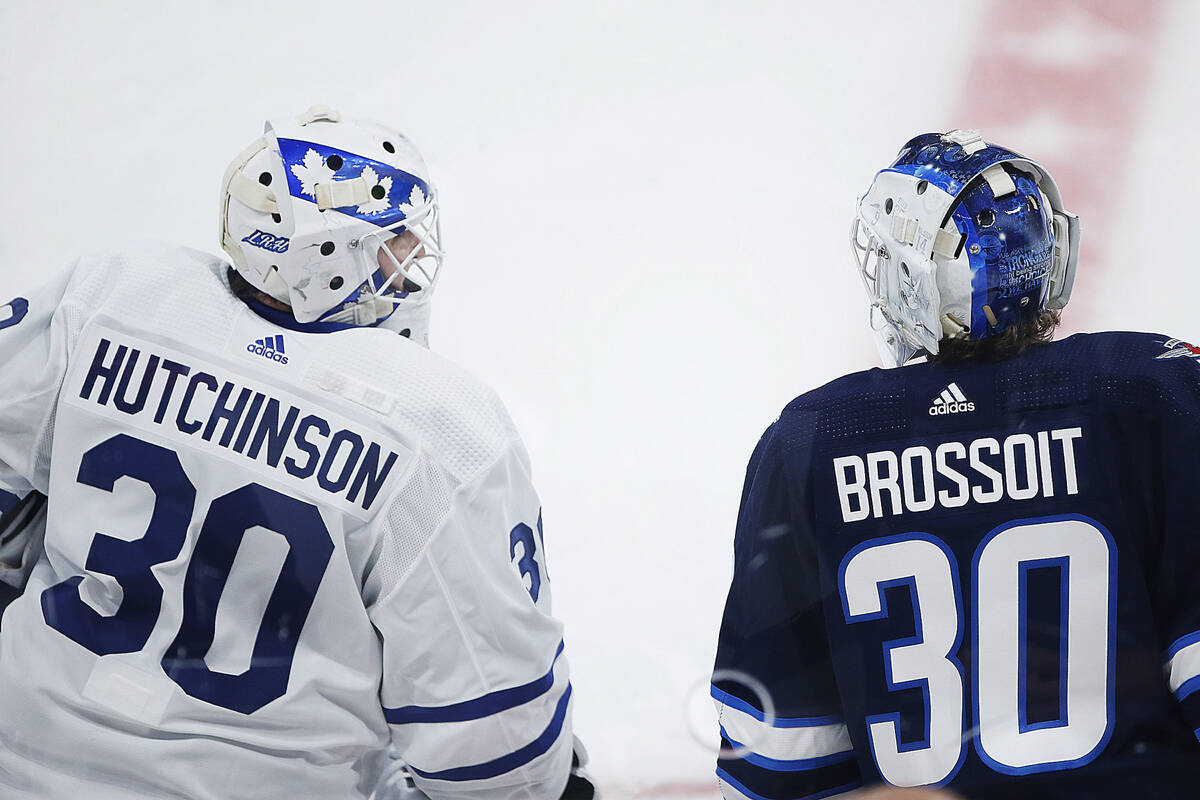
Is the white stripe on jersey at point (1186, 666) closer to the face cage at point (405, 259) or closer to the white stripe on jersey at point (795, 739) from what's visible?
the white stripe on jersey at point (795, 739)

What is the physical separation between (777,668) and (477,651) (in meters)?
0.39

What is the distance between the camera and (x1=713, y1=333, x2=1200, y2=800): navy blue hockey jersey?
1.29 m

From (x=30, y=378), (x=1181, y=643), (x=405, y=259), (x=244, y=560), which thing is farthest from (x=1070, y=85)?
(x=30, y=378)

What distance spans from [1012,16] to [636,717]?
171cm

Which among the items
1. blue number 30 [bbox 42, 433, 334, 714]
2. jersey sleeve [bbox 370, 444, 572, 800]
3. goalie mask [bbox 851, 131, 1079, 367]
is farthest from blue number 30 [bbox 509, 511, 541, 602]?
goalie mask [bbox 851, 131, 1079, 367]

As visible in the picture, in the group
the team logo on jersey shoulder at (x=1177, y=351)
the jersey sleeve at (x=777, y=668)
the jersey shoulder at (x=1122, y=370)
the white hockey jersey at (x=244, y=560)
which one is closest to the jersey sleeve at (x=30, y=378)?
the white hockey jersey at (x=244, y=560)

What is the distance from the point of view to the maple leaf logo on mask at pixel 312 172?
58.3 inches

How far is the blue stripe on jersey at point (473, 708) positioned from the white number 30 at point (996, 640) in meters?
0.44

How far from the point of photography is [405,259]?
1582mm

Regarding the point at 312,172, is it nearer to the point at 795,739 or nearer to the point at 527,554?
the point at 527,554

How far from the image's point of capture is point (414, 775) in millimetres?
1521

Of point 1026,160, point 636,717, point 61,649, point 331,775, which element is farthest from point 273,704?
point 1026,160

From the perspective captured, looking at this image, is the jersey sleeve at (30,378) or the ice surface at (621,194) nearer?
the jersey sleeve at (30,378)

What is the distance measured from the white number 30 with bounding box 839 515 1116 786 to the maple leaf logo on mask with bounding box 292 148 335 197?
33.4 inches
